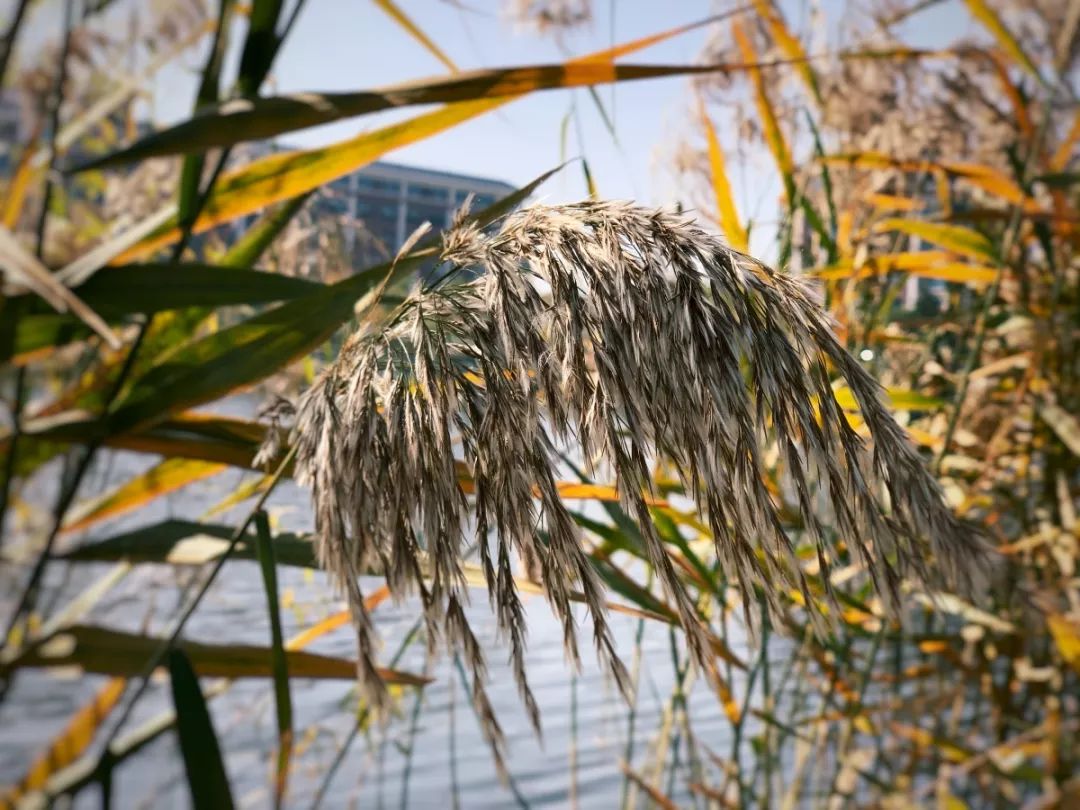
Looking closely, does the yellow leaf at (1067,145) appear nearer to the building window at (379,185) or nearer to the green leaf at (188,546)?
the building window at (379,185)

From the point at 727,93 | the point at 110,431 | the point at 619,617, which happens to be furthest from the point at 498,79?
the point at 619,617

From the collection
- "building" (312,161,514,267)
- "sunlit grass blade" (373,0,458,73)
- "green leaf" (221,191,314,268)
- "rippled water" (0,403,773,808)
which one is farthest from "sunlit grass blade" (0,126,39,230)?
"rippled water" (0,403,773,808)

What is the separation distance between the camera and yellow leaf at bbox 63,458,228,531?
598 mm

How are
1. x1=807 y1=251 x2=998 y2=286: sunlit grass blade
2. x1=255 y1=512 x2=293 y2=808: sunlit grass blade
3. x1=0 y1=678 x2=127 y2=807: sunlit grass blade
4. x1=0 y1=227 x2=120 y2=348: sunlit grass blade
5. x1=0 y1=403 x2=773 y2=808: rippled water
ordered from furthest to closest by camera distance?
1. x1=0 y1=403 x2=773 y2=808: rippled water
2. x1=807 y1=251 x2=998 y2=286: sunlit grass blade
3. x1=0 y1=678 x2=127 y2=807: sunlit grass blade
4. x1=255 y1=512 x2=293 y2=808: sunlit grass blade
5. x1=0 y1=227 x2=120 y2=348: sunlit grass blade

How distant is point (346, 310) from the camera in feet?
1.66

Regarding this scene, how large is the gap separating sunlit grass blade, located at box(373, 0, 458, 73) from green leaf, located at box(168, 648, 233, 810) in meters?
0.39

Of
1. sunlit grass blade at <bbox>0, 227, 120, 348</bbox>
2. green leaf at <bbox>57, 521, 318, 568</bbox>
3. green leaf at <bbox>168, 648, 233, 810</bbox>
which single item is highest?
sunlit grass blade at <bbox>0, 227, 120, 348</bbox>

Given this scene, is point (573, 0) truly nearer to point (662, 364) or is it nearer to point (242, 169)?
point (242, 169)

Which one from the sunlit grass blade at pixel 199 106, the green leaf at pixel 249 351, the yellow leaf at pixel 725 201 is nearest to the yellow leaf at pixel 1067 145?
the yellow leaf at pixel 725 201

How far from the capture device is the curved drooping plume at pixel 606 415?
346mm

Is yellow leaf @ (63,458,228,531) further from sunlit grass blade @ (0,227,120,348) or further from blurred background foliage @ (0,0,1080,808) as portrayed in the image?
Answer: sunlit grass blade @ (0,227,120,348)

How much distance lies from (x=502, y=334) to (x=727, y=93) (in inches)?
40.2

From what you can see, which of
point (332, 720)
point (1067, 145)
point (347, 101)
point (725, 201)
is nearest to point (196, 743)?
point (347, 101)

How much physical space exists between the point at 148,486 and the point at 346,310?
233 millimetres
